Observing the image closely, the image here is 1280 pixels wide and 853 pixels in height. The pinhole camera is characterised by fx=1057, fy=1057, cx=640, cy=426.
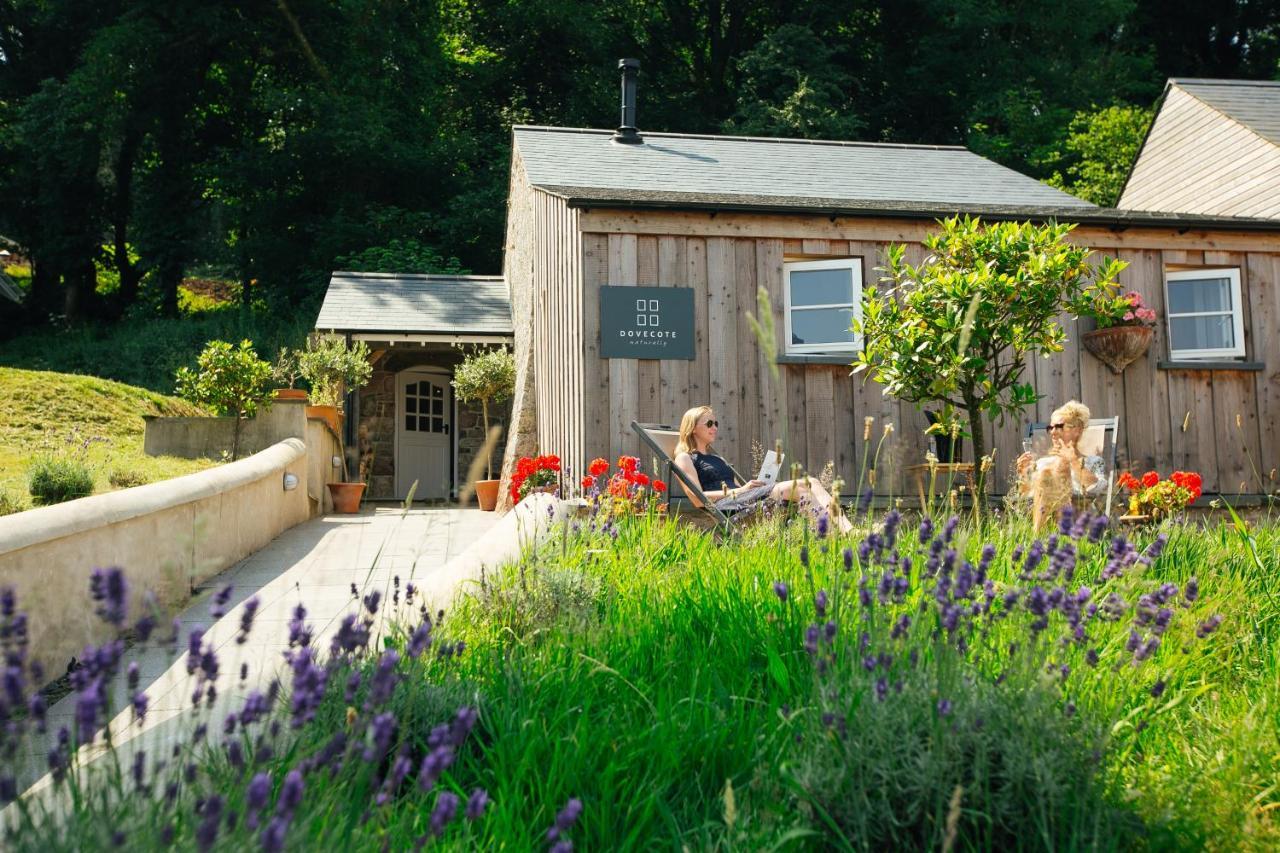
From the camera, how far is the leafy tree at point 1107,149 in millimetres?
20430

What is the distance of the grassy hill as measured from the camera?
856 cm

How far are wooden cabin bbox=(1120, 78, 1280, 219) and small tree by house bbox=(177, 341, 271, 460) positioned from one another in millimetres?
12698

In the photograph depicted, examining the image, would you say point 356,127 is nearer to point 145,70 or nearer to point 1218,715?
point 145,70

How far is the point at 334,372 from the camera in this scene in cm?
1298

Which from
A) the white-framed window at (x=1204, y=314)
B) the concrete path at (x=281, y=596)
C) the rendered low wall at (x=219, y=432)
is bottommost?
the concrete path at (x=281, y=596)

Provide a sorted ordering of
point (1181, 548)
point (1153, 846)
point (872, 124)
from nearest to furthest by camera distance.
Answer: point (1153, 846) → point (1181, 548) → point (872, 124)

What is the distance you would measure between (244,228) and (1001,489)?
797 inches

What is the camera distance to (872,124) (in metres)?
27.1

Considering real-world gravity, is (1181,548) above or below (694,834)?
above

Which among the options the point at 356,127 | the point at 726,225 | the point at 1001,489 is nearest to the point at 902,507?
the point at 1001,489

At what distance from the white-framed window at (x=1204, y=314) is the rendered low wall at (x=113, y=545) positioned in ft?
26.5

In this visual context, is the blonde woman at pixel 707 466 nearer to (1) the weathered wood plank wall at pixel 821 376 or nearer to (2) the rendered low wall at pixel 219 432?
(1) the weathered wood plank wall at pixel 821 376

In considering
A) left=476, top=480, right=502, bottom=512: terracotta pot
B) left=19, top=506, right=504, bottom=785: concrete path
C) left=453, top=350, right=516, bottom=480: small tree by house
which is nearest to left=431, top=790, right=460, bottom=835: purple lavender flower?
left=19, top=506, right=504, bottom=785: concrete path

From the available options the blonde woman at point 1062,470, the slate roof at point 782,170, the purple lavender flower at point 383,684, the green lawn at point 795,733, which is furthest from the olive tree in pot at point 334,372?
the purple lavender flower at point 383,684
